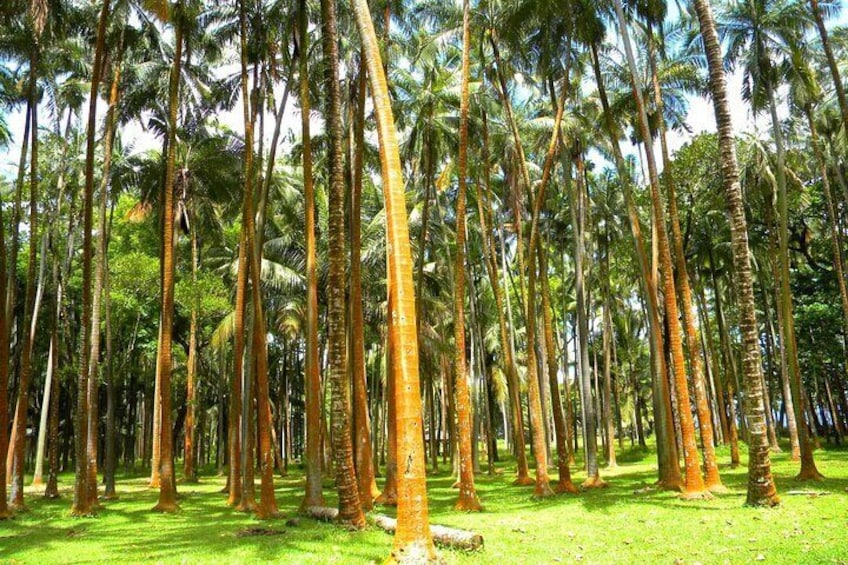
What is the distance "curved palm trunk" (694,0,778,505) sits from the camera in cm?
1266

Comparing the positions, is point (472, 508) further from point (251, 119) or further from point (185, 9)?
point (185, 9)

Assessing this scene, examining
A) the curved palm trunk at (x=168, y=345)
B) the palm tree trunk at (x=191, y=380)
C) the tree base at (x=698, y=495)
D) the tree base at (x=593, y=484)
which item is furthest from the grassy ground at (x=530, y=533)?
the palm tree trunk at (x=191, y=380)

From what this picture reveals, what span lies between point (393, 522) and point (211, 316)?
73.2 feet

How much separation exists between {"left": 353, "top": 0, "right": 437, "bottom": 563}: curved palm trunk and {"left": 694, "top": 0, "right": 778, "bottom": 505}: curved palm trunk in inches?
307

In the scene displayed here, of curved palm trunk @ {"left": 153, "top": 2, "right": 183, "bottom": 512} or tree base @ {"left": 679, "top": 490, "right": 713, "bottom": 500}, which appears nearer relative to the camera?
tree base @ {"left": 679, "top": 490, "right": 713, "bottom": 500}

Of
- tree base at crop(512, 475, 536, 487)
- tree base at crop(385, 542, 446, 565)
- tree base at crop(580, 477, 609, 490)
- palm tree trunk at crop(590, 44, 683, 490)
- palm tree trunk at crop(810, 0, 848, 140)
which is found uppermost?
palm tree trunk at crop(810, 0, 848, 140)

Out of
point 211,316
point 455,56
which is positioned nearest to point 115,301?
point 211,316

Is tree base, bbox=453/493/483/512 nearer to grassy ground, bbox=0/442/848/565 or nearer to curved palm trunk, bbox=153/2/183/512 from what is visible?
grassy ground, bbox=0/442/848/565

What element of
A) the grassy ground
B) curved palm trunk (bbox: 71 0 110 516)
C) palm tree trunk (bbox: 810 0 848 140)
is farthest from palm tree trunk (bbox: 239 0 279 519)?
palm tree trunk (bbox: 810 0 848 140)

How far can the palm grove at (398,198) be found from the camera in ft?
Result: 45.5

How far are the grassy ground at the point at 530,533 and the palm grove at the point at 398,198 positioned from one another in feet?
3.25

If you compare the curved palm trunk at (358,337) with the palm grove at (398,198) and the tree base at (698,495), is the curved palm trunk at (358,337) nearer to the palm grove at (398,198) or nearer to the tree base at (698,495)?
the palm grove at (398,198)

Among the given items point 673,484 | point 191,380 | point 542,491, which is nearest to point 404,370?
point 542,491

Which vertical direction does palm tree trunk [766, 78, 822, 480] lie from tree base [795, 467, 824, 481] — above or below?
above
